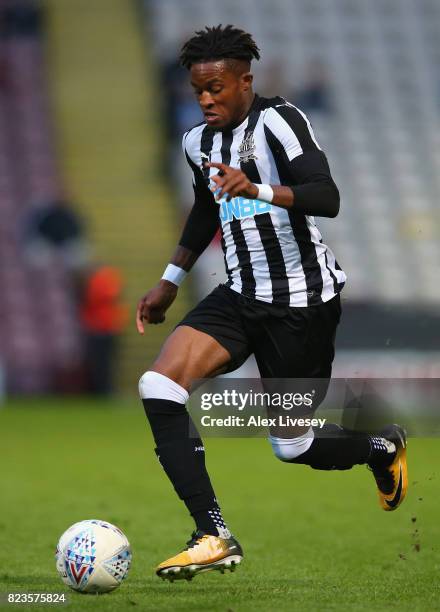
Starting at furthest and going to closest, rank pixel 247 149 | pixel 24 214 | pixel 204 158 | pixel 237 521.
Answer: pixel 24 214, pixel 237 521, pixel 204 158, pixel 247 149

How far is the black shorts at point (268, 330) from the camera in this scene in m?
5.18

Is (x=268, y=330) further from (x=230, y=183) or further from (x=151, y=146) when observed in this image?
(x=151, y=146)

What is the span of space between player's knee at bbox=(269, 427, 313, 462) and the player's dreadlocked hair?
5.15 feet

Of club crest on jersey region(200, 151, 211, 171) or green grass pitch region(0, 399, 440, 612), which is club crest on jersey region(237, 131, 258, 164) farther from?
green grass pitch region(0, 399, 440, 612)

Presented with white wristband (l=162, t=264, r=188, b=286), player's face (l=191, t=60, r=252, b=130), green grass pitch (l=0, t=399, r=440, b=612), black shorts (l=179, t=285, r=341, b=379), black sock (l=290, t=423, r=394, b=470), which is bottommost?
green grass pitch (l=0, t=399, r=440, b=612)

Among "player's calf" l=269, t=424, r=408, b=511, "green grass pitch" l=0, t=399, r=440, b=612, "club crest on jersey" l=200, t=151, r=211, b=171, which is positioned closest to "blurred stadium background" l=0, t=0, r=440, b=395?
"green grass pitch" l=0, t=399, r=440, b=612

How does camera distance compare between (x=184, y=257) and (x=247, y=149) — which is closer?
(x=247, y=149)

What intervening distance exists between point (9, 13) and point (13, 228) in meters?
4.18

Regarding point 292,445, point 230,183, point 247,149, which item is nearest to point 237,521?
point 292,445

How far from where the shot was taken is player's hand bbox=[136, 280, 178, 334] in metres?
5.63

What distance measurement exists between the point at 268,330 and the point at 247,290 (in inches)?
7.3

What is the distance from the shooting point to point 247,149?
16.9 feet

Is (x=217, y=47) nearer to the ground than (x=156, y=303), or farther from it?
farther from it

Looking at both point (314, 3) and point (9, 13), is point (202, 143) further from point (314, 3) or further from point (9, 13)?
point (314, 3)
